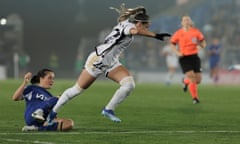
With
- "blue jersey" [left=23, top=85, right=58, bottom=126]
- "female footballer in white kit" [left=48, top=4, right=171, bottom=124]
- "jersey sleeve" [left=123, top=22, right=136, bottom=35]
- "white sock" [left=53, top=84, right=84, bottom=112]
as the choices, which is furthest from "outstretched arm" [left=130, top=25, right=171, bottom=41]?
"blue jersey" [left=23, top=85, right=58, bottom=126]

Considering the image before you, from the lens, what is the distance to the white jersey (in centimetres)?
1136

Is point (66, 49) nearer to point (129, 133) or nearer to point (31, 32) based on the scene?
point (31, 32)

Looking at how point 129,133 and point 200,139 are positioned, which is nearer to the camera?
point 200,139

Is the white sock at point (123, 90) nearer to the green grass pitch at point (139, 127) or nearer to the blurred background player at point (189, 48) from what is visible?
the green grass pitch at point (139, 127)

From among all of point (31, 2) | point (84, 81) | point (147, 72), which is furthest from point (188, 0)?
point (84, 81)

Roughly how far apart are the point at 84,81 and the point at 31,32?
1537 inches

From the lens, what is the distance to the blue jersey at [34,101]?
33.2ft

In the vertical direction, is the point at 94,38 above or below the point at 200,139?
above

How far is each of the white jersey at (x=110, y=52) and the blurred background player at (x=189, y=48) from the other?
7.46 meters

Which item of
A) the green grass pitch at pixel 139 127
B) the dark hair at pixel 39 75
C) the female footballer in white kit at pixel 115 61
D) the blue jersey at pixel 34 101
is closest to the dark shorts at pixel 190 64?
the green grass pitch at pixel 139 127

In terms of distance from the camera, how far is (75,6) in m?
49.4

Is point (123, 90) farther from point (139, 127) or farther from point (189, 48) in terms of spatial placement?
point (189, 48)

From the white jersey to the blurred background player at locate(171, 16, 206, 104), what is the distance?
7463 mm

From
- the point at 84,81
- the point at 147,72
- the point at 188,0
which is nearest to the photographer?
the point at 84,81
